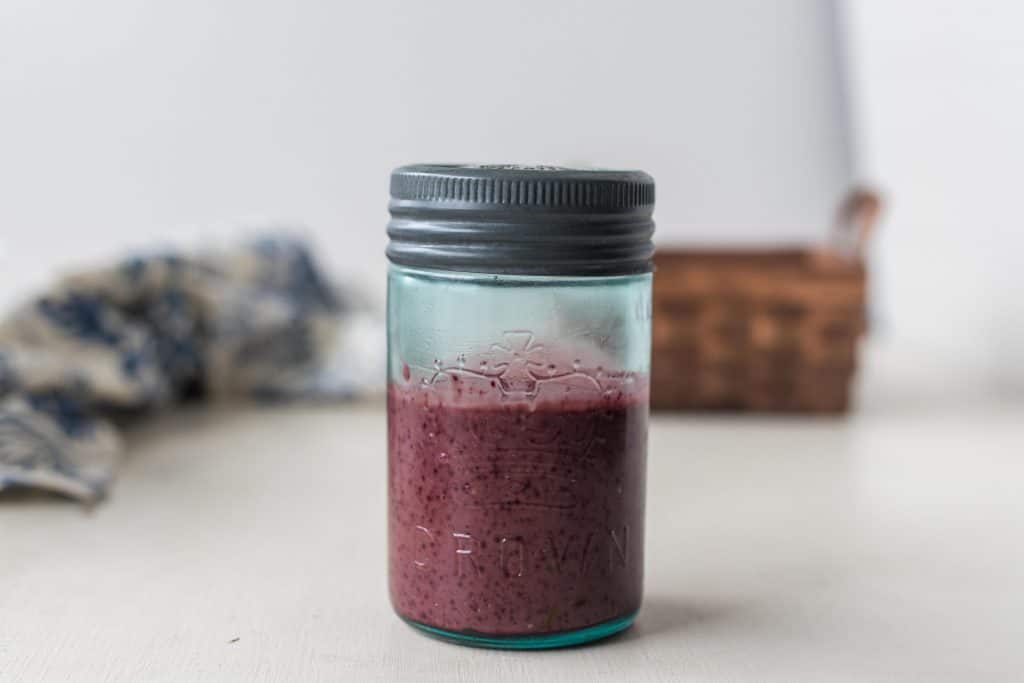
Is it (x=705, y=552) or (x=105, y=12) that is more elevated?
(x=105, y=12)

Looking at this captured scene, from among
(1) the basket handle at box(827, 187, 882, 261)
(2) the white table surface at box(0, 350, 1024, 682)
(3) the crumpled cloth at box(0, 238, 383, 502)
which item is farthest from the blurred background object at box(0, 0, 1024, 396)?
(2) the white table surface at box(0, 350, 1024, 682)

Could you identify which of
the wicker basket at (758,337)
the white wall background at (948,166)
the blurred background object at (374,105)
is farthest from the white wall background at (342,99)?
the wicker basket at (758,337)

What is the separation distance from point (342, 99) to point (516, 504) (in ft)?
5.68

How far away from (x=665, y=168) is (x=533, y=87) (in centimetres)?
28

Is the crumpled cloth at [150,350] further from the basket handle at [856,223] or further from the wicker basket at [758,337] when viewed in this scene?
the basket handle at [856,223]

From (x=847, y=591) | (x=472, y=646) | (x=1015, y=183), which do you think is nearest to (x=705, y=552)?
(x=847, y=591)

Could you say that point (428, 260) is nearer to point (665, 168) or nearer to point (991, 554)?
point (991, 554)

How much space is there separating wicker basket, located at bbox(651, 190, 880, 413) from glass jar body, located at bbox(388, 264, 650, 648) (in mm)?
777

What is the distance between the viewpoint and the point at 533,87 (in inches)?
92.6

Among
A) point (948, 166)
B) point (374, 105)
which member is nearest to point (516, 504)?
point (948, 166)

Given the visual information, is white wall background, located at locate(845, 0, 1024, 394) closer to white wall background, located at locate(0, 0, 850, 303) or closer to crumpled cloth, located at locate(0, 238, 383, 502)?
white wall background, located at locate(0, 0, 850, 303)

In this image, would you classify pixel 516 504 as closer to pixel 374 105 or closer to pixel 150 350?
pixel 150 350

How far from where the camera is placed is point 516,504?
2.33 ft

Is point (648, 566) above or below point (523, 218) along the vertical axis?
below
